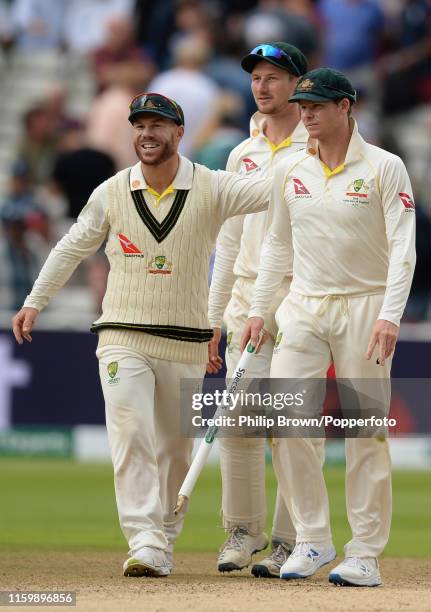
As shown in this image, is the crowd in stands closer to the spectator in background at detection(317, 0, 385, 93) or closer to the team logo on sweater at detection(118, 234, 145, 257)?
the spectator in background at detection(317, 0, 385, 93)

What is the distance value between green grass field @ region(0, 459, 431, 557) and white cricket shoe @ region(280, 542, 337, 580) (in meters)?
2.30

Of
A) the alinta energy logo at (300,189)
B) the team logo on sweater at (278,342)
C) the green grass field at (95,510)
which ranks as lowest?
the green grass field at (95,510)

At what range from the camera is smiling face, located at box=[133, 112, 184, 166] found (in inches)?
285

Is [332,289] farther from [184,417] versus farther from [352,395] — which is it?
[184,417]

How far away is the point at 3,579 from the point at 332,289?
2077mm

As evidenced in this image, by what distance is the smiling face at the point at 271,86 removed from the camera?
756 cm

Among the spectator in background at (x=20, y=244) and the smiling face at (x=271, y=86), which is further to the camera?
the spectator in background at (x=20, y=244)

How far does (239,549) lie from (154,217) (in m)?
1.74

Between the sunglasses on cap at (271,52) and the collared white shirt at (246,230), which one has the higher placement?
the sunglasses on cap at (271,52)

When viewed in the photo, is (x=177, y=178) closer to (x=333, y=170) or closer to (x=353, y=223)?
(x=333, y=170)

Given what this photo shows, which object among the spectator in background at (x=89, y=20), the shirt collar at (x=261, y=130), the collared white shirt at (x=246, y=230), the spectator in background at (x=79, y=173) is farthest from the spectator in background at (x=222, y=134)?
the collared white shirt at (x=246, y=230)

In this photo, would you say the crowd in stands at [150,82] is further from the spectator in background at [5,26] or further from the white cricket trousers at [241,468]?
the white cricket trousers at [241,468]

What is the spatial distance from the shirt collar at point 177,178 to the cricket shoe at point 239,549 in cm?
178

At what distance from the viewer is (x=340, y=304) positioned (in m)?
6.88
